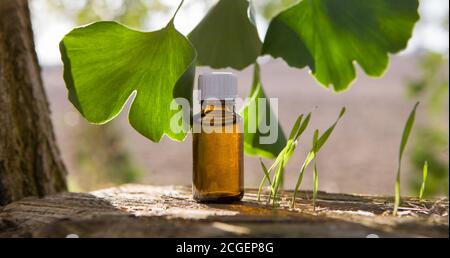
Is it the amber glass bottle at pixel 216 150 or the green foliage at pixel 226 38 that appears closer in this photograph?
the amber glass bottle at pixel 216 150

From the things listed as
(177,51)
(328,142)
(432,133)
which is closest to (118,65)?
(177,51)

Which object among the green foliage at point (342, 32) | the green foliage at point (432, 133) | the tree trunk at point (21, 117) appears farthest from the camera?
the green foliage at point (432, 133)

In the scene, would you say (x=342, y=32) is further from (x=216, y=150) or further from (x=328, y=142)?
(x=328, y=142)

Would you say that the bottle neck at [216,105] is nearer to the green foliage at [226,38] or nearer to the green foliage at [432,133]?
the green foliage at [226,38]

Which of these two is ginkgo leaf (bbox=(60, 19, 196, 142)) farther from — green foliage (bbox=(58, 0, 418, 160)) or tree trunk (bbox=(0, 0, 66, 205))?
tree trunk (bbox=(0, 0, 66, 205))

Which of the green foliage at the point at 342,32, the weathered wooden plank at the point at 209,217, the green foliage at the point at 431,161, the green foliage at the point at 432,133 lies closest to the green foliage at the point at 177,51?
the green foliage at the point at 342,32
